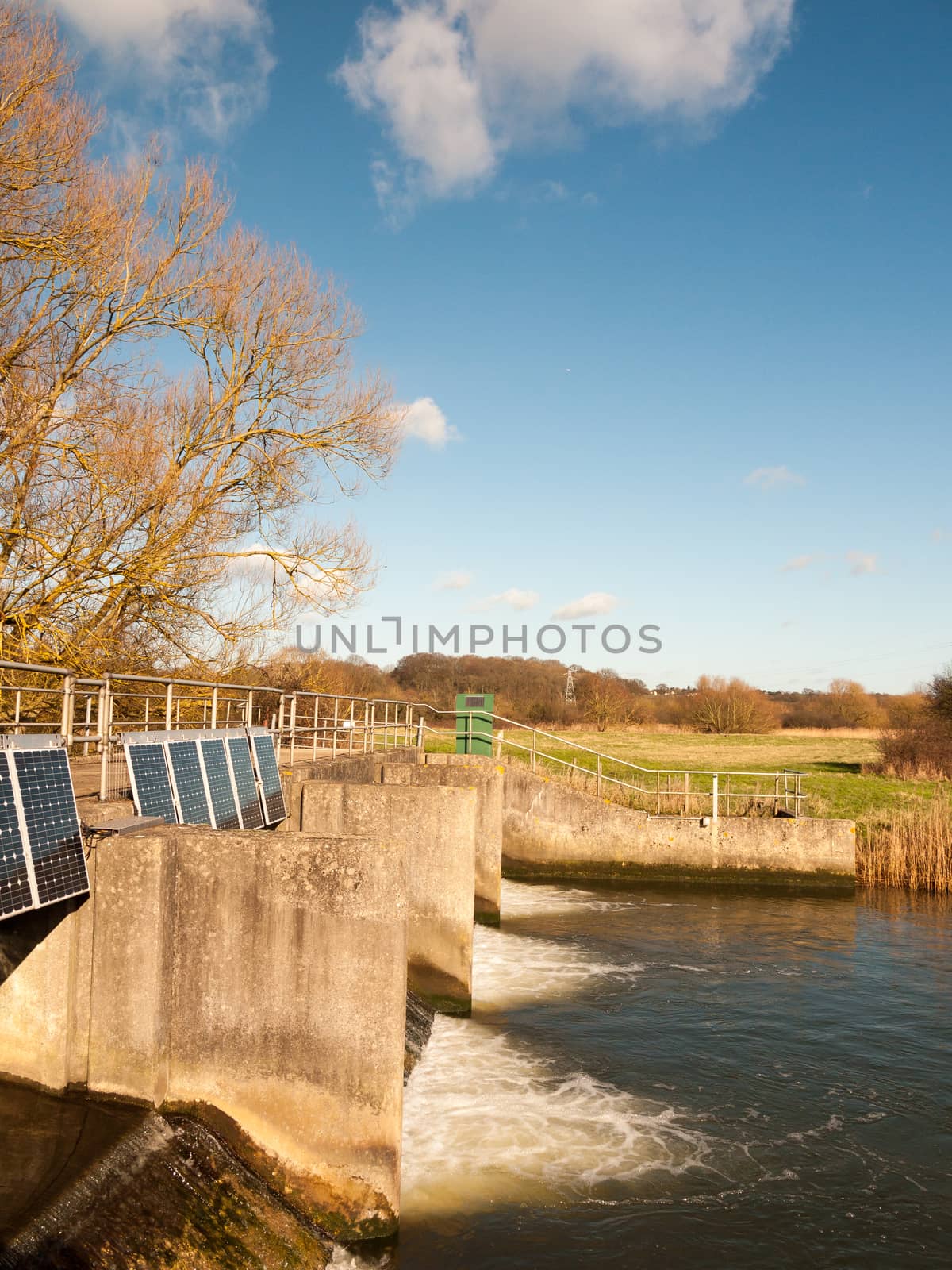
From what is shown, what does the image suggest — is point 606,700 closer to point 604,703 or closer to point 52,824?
point 604,703

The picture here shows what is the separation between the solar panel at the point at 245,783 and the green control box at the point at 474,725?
14.2 meters

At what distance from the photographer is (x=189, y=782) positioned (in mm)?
9164

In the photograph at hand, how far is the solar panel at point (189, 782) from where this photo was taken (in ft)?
29.0

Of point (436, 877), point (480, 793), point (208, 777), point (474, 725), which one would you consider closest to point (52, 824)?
point (208, 777)

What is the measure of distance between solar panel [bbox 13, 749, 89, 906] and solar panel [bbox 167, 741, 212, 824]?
187 centimetres

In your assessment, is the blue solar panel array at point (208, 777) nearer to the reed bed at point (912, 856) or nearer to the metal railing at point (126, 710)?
the metal railing at point (126, 710)

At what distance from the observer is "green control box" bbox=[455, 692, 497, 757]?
25.5 meters

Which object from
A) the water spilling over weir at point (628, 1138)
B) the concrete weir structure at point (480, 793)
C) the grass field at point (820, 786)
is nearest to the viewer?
the water spilling over weir at point (628, 1138)

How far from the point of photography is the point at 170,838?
281 inches

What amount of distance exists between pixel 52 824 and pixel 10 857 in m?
0.50

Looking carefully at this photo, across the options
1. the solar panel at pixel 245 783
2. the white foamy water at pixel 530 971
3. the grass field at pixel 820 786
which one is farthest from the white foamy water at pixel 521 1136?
the grass field at pixel 820 786

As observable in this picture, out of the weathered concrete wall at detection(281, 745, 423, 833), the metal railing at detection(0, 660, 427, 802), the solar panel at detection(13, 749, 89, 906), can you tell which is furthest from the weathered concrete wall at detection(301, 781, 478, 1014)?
the solar panel at detection(13, 749, 89, 906)

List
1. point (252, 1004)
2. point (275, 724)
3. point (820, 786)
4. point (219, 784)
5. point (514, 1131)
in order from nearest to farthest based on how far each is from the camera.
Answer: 1. point (252, 1004)
2. point (514, 1131)
3. point (219, 784)
4. point (275, 724)
5. point (820, 786)

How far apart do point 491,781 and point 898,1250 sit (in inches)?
493
